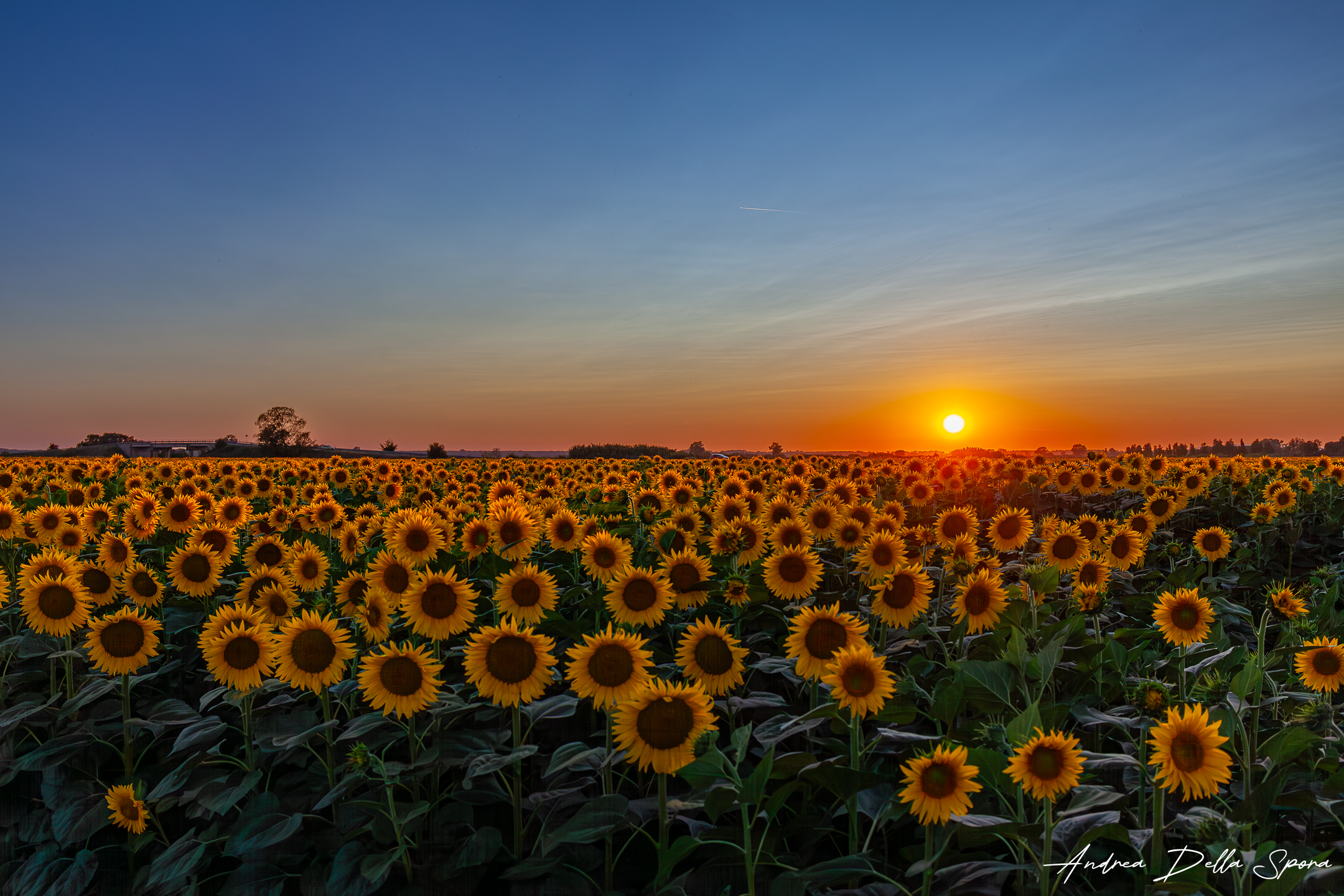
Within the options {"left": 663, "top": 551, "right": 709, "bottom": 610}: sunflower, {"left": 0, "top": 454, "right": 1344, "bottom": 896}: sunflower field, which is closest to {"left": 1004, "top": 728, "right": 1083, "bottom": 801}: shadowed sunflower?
{"left": 0, "top": 454, "right": 1344, "bottom": 896}: sunflower field

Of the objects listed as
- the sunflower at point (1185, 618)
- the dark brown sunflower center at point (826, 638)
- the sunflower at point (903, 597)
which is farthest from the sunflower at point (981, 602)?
the dark brown sunflower center at point (826, 638)

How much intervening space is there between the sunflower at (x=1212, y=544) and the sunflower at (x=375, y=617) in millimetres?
8741

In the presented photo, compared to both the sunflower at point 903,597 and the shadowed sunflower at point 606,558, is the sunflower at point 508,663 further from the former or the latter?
the sunflower at point 903,597

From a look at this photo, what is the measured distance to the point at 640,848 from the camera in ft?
14.3

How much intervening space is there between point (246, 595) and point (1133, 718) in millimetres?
6087

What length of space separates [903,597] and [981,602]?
617 millimetres

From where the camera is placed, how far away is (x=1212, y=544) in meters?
8.92

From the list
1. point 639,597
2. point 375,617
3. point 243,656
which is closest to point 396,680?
point 375,617

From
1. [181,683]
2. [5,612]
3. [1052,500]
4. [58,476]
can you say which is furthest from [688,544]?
[58,476]

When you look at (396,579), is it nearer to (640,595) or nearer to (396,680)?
(396,680)

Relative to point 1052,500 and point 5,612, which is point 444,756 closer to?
point 5,612

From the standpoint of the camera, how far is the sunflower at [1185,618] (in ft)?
18.0

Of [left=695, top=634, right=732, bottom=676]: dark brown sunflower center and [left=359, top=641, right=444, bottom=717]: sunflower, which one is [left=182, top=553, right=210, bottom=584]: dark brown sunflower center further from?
[left=695, top=634, right=732, bottom=676]: dark brown sunflower center

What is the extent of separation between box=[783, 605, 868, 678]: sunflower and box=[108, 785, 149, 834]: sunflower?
410 centimetres
